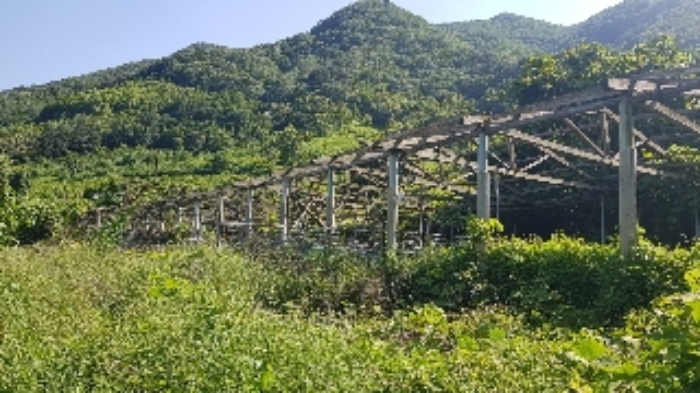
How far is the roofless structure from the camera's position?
426 inches

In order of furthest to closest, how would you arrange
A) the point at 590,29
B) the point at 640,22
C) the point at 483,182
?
the point at 590,29, the point at 640,22, the point at 483,182

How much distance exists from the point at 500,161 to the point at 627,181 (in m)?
5.42

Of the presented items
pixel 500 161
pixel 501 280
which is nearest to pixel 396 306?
pixel 501 280

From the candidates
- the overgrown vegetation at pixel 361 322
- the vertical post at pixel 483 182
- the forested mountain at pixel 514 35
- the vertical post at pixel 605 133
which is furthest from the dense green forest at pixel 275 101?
the overgrown vegetation at pixel 361 322

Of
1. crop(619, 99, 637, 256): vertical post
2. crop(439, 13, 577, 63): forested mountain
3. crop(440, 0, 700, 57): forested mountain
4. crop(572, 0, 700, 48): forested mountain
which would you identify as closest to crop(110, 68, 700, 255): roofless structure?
crop(619, 99, 637, 256): vertical post

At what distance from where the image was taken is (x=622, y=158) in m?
10.8

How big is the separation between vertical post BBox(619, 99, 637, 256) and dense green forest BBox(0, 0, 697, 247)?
325 inches

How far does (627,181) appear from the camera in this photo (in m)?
10.8

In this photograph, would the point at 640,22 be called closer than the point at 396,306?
No

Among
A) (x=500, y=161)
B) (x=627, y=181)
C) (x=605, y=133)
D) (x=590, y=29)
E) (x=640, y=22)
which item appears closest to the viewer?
(x=627, y=181)

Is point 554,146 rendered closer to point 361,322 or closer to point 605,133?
point 605,133

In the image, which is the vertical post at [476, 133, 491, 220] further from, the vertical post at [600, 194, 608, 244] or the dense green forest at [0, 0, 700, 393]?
the vertical post at [600, 194, 608, 244]

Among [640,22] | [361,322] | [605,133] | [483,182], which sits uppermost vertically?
[640,22]

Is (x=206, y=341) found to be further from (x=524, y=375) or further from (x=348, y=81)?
(x=348, y=81)
